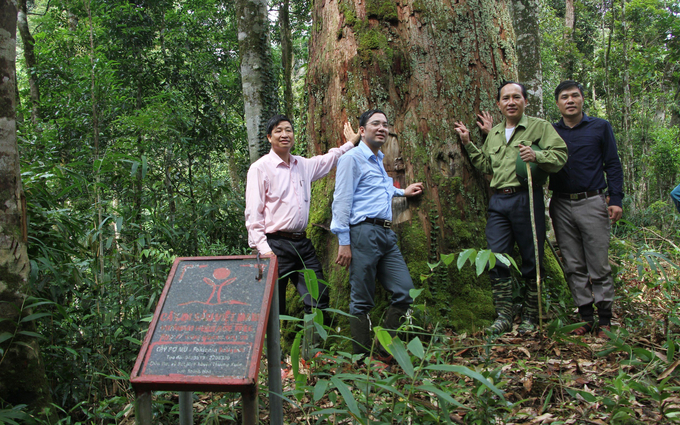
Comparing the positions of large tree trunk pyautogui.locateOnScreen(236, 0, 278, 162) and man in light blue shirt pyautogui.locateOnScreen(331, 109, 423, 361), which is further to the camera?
large tree trunk pyautogui.locateOnScreen(236, 0, 278, 162)

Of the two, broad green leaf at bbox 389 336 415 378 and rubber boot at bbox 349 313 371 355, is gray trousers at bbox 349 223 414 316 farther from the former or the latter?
broad green leaf at bbox 389 336 415 378

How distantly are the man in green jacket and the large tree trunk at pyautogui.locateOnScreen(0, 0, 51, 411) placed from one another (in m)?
3.34

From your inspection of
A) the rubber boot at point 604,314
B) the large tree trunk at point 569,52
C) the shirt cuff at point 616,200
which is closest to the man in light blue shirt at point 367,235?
the rubber boot at point 604,314

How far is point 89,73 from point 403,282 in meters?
4.88

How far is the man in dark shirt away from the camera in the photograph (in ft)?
13.1

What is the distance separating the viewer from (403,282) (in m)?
3.62

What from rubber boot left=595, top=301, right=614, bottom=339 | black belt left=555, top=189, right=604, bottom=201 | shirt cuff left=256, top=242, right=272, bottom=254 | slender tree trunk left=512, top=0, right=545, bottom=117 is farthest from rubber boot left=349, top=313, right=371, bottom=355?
slender tree trunk left=512, top=0, right=545, bottom=117

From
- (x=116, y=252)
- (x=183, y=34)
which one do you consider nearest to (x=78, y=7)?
(x=183, y=34)

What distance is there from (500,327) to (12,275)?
3.63 meters

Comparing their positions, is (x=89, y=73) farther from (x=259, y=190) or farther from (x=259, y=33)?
(x=259, y=190)

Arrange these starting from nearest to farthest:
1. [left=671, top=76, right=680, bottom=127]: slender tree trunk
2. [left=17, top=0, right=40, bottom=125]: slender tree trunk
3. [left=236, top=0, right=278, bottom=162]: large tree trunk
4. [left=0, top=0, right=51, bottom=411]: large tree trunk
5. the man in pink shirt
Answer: [left=0, top=0, right=51, bottom=411]: large tree trunk, the man in pink shirt, [left=236, top=0, right=278, bottom=162]: large tree trunk, [left=17, top=0, right=40, bottom=125]: slender tree trunk, [left=671, top=76, right=680, bottom=127]: slender tree trunk

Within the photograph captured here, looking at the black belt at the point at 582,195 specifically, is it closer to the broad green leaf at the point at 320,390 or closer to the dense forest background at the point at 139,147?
the dense forest background at the point at 139,147

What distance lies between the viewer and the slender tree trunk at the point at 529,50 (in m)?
7.23

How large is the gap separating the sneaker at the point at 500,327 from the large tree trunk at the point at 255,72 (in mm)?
4237
